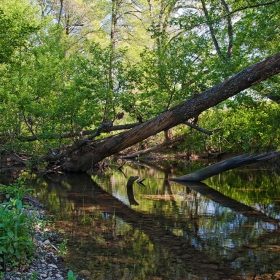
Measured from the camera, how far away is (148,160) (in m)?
23.8

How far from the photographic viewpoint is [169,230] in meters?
6.25

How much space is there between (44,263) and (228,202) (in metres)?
6.07

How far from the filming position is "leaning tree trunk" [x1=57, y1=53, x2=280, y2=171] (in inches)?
318

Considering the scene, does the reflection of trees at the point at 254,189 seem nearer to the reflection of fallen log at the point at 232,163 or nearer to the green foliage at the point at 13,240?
the reflection of fallen log at the point at 232,163

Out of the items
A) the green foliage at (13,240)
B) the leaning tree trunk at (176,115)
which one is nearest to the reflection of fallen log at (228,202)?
the leaning tree trunk at (176,115)

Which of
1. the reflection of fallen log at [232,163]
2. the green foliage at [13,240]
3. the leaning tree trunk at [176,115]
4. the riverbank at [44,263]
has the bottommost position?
the riverbank at [44,263]

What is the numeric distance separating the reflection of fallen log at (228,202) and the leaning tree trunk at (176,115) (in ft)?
7.70

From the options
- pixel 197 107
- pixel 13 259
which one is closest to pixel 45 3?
pixel 197 107

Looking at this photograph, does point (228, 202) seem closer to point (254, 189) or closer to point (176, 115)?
point (254, 189)

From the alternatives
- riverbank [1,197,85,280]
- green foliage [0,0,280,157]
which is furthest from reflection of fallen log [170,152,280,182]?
riverbank [1,197,85,280]

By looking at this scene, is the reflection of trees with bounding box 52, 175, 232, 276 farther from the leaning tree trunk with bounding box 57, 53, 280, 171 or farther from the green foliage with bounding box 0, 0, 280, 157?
the green foliage with bounding box 0, 0, 280, 157

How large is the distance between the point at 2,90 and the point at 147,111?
5.26 meters

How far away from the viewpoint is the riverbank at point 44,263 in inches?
140

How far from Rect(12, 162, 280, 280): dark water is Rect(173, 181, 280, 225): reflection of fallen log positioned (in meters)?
0.02
